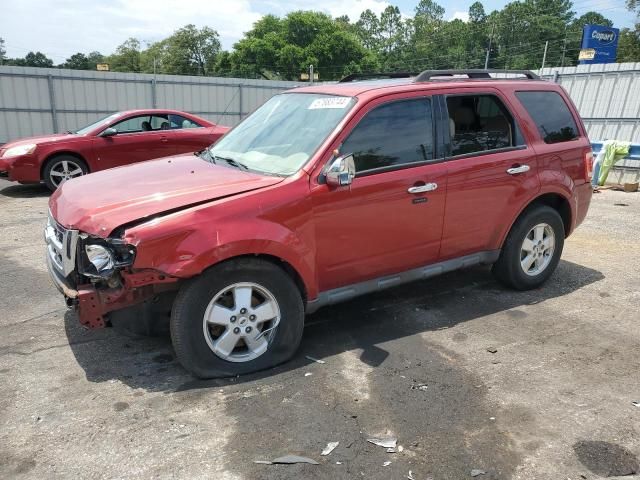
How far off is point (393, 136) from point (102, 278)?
2.28 metres

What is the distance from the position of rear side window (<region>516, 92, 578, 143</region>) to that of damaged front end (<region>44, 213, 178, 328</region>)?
3.57 metres

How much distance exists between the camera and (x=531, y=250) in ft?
16.6

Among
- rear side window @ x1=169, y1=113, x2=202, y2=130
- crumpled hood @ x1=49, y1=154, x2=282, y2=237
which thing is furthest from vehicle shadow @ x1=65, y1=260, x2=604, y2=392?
rear side window @ x1=169, y1=113, x2=202, y2=130

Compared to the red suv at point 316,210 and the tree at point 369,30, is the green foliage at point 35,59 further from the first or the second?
the red suv at point 316,210

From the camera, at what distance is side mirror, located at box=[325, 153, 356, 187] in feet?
11.5

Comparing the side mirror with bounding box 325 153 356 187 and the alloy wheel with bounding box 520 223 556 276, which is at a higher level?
the side mirror with bounding box 325 153 356 187

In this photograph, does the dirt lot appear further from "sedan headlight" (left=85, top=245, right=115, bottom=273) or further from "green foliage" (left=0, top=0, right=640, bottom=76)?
"green foliage" (left=0, top=0, right=640, bottom=76)

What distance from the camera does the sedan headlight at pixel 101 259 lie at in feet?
10.2

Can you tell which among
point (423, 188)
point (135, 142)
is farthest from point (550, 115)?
point (135, 142)

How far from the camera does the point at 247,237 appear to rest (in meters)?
3.29

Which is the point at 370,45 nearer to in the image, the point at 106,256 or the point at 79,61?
the point at 79,61

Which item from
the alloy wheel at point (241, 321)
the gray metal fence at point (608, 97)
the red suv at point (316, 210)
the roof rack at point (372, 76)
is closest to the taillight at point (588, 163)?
the red suv at point (316, 210)

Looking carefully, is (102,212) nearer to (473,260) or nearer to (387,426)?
(387,426)

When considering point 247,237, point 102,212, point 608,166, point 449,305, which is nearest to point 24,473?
point 102,212
